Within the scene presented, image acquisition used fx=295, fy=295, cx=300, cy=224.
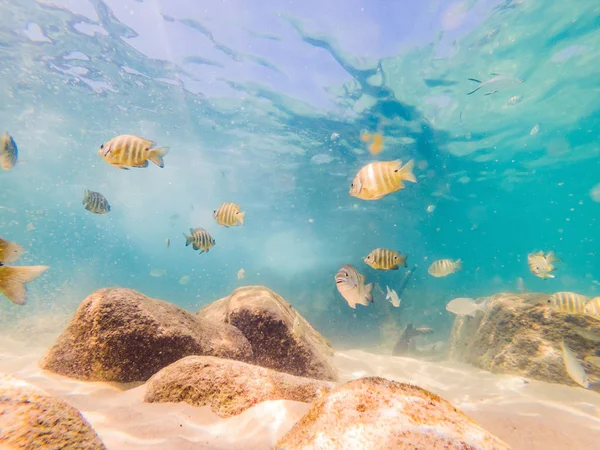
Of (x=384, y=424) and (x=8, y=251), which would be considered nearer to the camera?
(x=384, y=424)

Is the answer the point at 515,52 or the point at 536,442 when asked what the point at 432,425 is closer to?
the point at 536,442

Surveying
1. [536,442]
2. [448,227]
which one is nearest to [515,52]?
[536,442]

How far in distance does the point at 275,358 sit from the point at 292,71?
15514 mm

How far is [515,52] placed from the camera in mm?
13773

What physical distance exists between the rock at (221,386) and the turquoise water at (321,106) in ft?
48.3

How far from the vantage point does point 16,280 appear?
2.02m

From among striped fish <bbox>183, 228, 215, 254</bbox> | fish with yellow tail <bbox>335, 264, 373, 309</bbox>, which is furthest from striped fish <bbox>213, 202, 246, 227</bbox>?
fish with yellow tail <bbox>335, 264, 373, 309</bbox>

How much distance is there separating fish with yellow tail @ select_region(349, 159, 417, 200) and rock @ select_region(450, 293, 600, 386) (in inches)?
196

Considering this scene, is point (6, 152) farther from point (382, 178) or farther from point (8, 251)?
point (382, 178)

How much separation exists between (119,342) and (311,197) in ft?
89.1

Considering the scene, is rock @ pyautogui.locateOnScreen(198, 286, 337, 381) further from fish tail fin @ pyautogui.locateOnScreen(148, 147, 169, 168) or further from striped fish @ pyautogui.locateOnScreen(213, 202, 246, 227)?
fish tail fin @ pyautogui.locateOnScreen(148, 147, 169, 168)

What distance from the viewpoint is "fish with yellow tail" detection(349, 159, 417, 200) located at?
3490 millimetres

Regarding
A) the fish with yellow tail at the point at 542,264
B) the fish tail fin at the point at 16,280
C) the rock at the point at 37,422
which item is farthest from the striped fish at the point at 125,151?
the fish with yellow tail at the point at 542,264

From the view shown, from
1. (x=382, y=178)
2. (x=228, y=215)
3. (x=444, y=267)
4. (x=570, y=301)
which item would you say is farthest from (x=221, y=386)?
(x=444, y=267)
